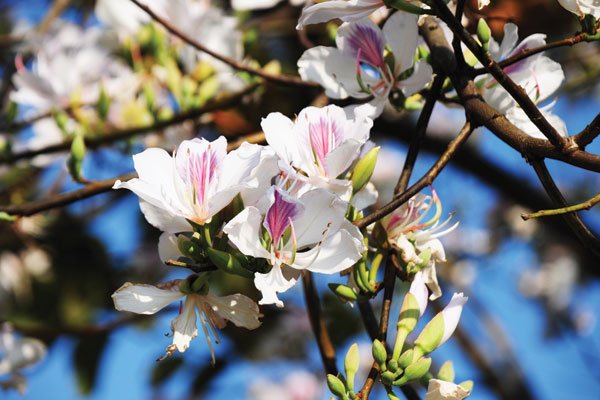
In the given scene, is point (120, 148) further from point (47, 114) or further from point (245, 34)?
point (245, 34)

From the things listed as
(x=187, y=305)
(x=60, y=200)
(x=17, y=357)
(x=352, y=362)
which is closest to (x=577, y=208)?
(x=352, y=362)

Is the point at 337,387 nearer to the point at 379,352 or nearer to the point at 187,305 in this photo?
the point at 379,352

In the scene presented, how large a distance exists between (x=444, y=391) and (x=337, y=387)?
0.29ft

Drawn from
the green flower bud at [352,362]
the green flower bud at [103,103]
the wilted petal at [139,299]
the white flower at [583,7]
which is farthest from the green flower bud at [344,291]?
the green flower bud at [103,103]

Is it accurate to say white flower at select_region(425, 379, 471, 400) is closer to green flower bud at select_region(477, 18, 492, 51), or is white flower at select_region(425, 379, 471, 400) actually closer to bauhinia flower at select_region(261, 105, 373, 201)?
bauhinia flower at select_region(261, 105, 373, 201)

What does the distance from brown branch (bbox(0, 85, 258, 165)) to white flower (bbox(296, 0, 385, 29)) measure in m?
0.52

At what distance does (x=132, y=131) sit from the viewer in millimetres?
1259

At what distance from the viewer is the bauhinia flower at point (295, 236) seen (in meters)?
0.60

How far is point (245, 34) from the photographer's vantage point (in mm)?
1463

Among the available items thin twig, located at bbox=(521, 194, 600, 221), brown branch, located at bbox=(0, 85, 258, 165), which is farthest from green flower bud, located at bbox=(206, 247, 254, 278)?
brown branch, located at bbox=(0, 85, 258, 165)

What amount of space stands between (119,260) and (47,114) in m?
0.92

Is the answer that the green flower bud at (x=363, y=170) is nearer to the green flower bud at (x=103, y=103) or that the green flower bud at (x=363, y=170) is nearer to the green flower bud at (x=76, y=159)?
the green flower bud at (x=76, y=159)

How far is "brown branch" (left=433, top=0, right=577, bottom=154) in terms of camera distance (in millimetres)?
574

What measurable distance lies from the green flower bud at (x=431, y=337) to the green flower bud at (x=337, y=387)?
8cm
